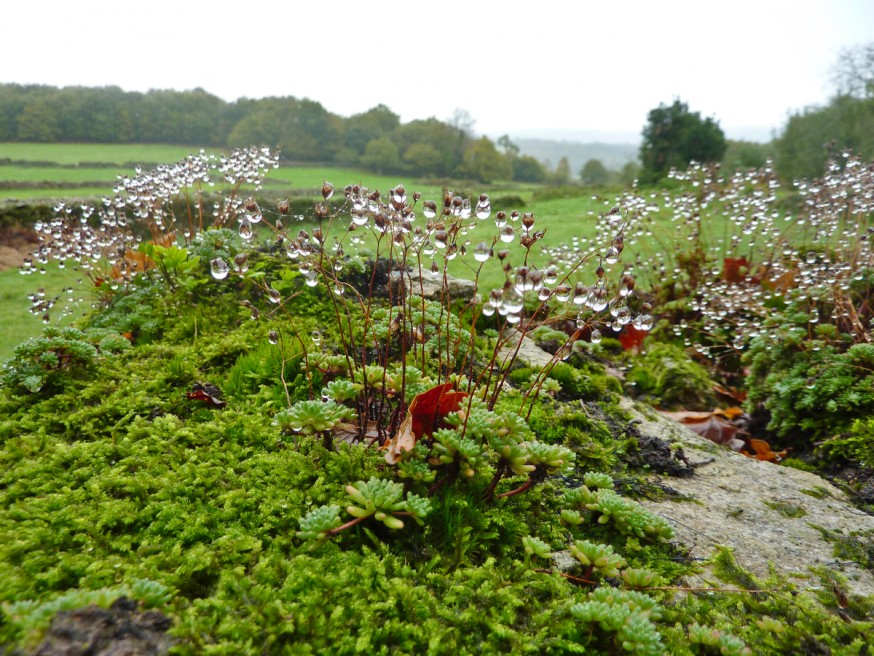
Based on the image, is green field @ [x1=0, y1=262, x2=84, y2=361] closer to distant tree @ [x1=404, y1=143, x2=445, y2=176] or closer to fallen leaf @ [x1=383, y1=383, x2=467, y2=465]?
fallen leaf @ [x1=383, y1=383, x2=467, y2=465]

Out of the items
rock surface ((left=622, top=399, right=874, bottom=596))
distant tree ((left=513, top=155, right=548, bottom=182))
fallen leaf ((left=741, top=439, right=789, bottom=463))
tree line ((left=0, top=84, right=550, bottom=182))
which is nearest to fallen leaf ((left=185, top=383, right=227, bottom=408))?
rock surface ((left=622, top=399, right=874, bottom=596))

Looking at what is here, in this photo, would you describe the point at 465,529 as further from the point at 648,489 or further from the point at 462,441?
the point at 648,489

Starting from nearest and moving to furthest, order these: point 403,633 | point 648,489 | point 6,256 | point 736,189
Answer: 1. point 403,633
2. point 648,489
3. point 736,189
4. point 6,256

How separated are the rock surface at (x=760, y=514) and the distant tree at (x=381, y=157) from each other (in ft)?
32.5

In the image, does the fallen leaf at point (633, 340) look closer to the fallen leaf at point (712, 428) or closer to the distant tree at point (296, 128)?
the fallen leaf at point (712, 428)

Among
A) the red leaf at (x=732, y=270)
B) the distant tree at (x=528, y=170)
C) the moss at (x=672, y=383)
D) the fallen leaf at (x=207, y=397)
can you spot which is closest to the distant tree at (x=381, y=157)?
the red leaf at (x=732, y=270)

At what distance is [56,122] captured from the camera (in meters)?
11.3

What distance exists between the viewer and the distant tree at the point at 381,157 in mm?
11469

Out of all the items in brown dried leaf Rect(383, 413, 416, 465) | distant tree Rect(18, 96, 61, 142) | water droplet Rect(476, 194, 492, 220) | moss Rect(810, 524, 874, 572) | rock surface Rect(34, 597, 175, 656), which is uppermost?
distant tree Rect(18, 96, 61, 142)

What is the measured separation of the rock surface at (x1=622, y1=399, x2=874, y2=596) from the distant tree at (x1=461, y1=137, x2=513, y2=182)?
76.2 ft

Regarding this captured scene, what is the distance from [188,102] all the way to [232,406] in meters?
12.4

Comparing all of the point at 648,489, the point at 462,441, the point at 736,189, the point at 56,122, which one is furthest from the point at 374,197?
the point at 56,122

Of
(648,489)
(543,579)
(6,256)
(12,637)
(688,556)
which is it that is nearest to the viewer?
(12,637)

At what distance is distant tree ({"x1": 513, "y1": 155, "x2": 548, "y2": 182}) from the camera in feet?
134
